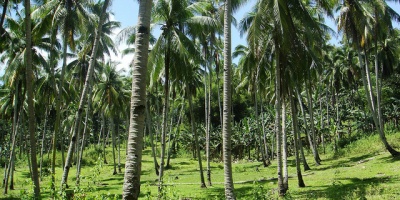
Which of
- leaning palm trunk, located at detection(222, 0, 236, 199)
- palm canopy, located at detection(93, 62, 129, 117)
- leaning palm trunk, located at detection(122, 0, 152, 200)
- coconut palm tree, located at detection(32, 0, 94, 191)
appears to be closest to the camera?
leaning palm trunk, located at detection(122, 0, 152, 200)

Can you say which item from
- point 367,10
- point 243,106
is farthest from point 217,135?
point 367,10

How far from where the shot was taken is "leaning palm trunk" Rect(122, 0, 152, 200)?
209 inches

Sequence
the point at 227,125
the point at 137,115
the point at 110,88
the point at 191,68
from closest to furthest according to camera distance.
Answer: the point at 137,115 → the point at 227,125 → the point at 191,68 → the point at 110,88

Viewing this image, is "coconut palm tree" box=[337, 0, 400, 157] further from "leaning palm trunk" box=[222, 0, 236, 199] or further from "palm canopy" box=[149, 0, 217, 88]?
"leaning palm trunk" box=[222, 0, 236, 199]

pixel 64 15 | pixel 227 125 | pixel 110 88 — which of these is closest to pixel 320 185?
pixel 227 125

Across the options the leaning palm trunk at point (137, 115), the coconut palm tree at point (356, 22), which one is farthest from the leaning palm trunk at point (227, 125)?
the coconut palm tree at point (356, 22)

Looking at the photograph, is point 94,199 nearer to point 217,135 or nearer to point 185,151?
point 217,135

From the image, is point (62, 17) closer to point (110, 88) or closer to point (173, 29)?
point (173, 29)

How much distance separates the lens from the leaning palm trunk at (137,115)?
5320 millimetres

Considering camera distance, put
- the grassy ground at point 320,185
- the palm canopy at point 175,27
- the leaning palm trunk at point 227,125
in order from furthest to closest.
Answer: the palm canopy at point 175,27
the leaning palm trunk at point 227,125
the grassy ground at point 320,185

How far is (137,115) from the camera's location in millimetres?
5547

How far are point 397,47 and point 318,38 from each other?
1816 cm

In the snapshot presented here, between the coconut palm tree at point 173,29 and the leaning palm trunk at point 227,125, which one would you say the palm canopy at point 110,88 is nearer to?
the coconut palm tree at point 173,29

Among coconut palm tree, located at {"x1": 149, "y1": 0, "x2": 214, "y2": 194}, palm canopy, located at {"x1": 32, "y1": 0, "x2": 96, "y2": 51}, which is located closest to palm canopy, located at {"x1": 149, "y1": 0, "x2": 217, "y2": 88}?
coconut palm tree, located at {"x1": 149, "y1": 0, "x2": 214, "y2": 194}
